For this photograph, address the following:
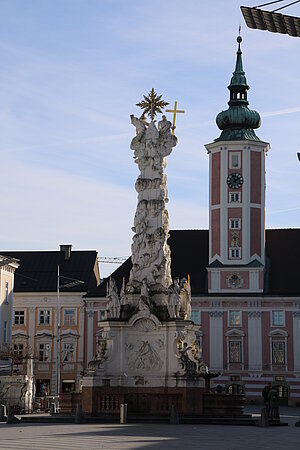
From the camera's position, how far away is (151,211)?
46031 millimetres

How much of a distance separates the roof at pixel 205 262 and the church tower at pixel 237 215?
1.66 metres

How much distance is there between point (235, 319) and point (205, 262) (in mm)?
6343

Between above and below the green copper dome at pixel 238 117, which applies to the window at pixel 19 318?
below

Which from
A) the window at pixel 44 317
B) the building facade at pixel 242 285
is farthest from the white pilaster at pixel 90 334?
the window at pixel 44 317

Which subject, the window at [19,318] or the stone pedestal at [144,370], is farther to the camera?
the window at [19,318]

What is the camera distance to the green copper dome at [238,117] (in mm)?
84250

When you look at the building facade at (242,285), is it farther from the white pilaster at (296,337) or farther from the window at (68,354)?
the window at (68,354)

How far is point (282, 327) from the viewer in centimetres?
8125

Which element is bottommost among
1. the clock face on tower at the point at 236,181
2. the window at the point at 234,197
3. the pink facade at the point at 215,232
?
the pink facade at the point at 215,232

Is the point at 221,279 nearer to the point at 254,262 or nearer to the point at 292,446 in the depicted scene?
the point at 254,262

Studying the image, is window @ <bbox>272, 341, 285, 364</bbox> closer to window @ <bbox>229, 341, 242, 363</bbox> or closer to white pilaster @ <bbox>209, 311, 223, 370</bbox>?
window @ <bbox>229, 341, 242, 363</bbox>

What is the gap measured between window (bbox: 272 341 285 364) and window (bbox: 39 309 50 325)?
20.0 meters

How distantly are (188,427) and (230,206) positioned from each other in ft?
155

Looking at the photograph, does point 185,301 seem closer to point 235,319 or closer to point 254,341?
point 254,341
